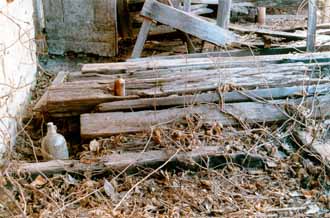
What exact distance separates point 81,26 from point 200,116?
294 centimetres

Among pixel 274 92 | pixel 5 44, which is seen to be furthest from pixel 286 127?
pixel 5 44

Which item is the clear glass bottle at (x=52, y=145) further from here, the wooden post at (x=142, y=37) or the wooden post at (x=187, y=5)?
the wooden post at (x=187, y=5)

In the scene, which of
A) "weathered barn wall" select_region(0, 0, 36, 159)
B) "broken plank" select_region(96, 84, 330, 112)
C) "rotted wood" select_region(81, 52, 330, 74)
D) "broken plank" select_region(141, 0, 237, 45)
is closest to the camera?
"weathered barn wall" select_region(0, 0, 36, 159)

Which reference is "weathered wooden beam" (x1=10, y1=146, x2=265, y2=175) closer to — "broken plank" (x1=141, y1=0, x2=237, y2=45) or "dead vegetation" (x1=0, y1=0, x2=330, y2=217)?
"dead vegetation" (x1=0, y1=0, x2=330, y2=217)

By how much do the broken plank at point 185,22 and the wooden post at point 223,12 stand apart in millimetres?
112

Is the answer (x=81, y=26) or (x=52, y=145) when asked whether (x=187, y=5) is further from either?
(x=52, y=145)

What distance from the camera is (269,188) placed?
8.77 feet

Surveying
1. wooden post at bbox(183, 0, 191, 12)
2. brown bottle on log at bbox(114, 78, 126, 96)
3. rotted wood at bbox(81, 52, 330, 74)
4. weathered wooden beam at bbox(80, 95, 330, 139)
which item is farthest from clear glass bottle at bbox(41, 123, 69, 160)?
wooden post at bbox(183, 0, 191, 12)

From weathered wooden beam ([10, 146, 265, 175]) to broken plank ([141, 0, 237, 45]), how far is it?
2377mm

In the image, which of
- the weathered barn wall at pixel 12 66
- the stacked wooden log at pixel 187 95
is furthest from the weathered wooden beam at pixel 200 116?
the weathered barn wall at pixel 12 66

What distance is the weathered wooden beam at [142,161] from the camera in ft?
9.03

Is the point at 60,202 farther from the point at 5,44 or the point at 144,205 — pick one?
the point at 5,44

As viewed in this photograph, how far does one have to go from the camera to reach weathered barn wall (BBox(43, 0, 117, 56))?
219 inches

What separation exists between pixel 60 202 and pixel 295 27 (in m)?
4.30
